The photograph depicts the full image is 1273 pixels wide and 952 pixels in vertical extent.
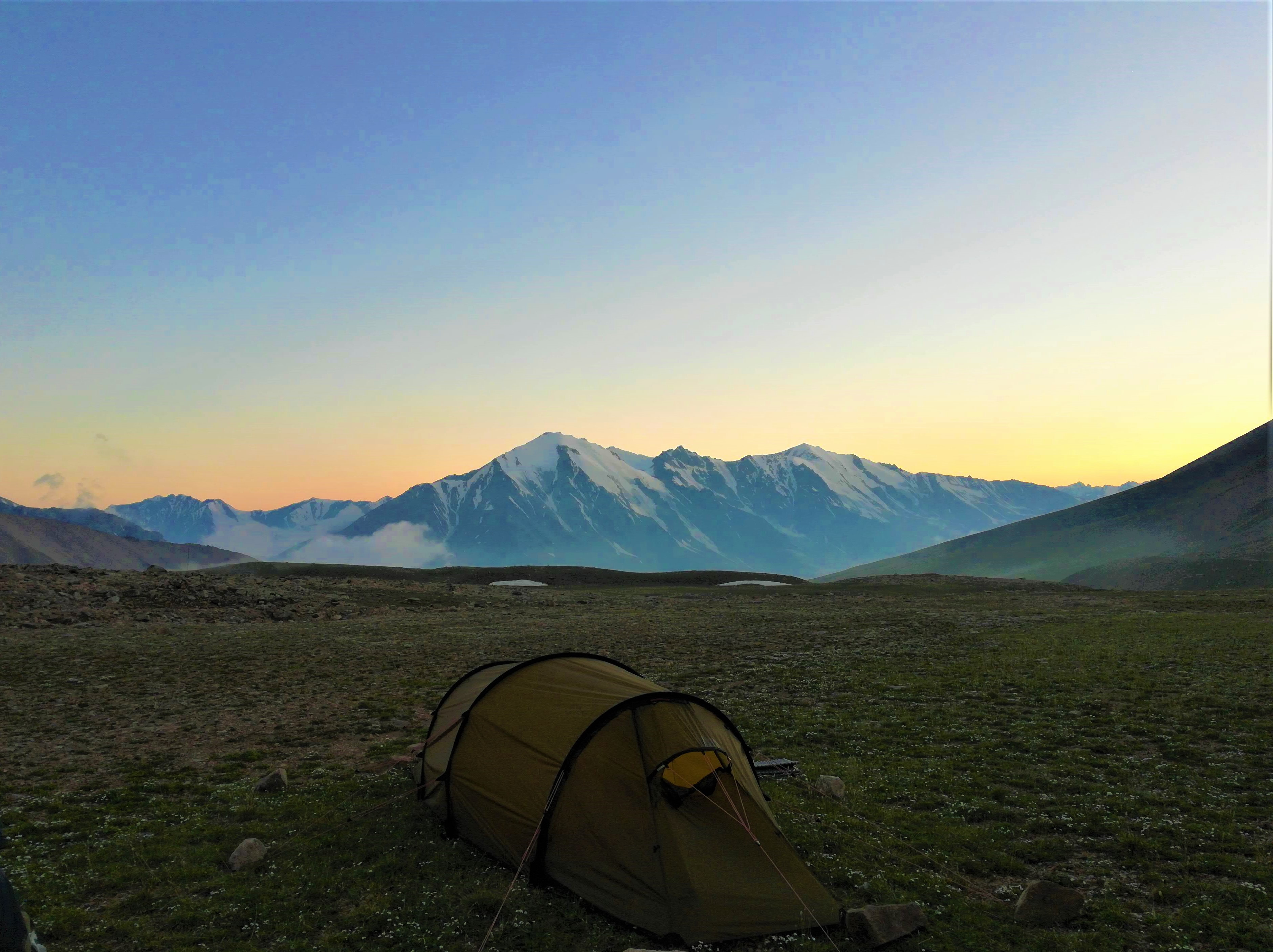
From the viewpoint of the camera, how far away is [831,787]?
48.7ft

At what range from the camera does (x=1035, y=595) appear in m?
75.4

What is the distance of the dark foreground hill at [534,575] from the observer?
11425cm

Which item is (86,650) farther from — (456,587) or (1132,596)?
(1132,596)

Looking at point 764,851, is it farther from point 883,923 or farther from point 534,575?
point 534,575

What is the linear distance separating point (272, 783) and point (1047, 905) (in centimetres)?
1538

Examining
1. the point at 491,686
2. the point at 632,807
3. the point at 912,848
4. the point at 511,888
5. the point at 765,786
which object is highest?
the point at 491,686

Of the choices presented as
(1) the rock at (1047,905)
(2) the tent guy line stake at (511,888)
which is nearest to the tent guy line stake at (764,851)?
(2) the tent guy line stake at (511,888)

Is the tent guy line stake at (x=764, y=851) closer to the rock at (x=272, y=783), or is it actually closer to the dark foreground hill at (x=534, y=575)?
the rock at (x=272, y=783)

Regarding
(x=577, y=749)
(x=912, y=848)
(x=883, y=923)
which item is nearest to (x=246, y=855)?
(x=577, y=749)

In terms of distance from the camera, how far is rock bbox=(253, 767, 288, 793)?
15.7m

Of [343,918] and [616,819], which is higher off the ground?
[616,819]

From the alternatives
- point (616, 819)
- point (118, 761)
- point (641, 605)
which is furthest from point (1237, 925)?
point (641, 605)

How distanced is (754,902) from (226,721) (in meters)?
18.9

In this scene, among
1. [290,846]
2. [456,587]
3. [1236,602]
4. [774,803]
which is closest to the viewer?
[290,846]
